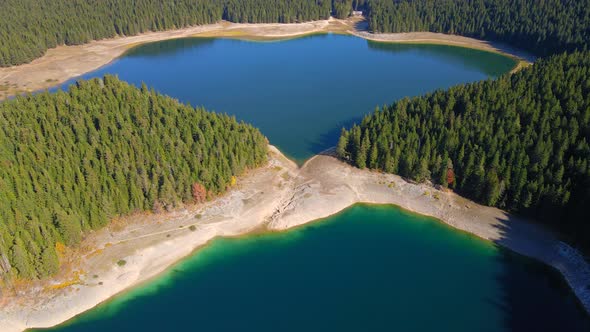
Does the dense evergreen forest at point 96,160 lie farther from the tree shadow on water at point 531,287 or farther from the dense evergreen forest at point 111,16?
the dense evergreen forest at point 111,16

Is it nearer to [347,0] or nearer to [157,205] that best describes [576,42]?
[347,0]

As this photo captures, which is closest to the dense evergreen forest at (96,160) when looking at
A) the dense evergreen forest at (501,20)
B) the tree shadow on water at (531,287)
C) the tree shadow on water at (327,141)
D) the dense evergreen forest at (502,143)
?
the tree shadow on water at (327,141)

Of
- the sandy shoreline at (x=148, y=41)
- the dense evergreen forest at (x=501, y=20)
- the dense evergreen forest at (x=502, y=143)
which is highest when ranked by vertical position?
the dense evergreen forest at (x=501, y=20)

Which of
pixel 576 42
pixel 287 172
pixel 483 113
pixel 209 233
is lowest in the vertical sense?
pixel 209 233

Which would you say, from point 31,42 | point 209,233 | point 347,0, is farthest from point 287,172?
point 347,0

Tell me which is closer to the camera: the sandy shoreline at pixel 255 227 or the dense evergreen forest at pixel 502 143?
the sandy shoreline at pixel 255 227

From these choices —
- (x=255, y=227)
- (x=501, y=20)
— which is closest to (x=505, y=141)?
(x=255, y=227)
